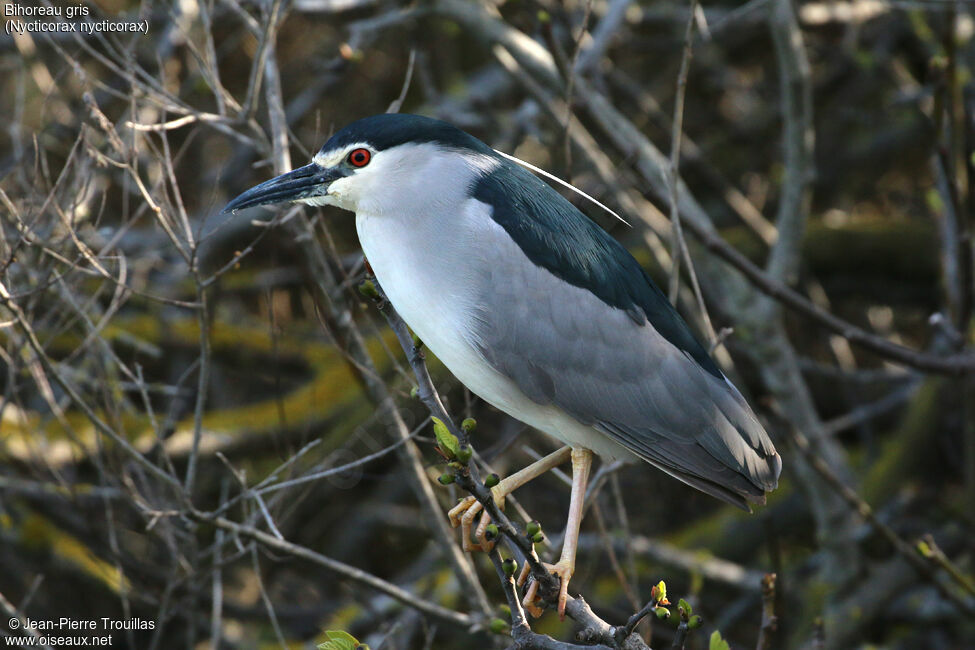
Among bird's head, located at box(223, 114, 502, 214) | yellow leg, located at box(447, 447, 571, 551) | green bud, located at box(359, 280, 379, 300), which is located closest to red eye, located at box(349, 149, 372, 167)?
bird's head, located at box(223, 114, 502, 214)

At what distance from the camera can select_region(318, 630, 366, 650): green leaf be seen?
6.71 feet

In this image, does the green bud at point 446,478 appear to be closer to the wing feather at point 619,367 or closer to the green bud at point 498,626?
the green bud at point 498,626

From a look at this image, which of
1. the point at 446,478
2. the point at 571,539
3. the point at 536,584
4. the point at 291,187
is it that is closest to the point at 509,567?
the point at 446,478

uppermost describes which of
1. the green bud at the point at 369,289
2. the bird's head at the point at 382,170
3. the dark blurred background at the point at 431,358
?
the bird's head at the point at 382,170

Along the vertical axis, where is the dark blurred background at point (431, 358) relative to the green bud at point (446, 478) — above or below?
below

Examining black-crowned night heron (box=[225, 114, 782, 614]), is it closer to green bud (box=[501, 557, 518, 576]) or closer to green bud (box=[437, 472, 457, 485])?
green bud (box=[501, 557, 518, 576])

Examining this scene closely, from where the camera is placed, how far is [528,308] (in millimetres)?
2701

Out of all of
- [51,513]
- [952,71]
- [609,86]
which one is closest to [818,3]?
[609,86]

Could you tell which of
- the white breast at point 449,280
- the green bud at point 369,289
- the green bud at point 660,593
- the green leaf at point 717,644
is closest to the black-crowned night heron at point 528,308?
the white breast at point 449,280

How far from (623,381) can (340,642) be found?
3.55ft

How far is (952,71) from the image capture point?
3441 mm

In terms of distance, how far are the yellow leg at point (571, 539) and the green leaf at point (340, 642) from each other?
50 cm

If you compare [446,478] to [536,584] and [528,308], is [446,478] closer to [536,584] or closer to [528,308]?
[536,584]

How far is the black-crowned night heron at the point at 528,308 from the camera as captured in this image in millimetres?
2576
